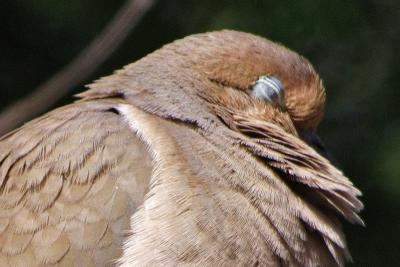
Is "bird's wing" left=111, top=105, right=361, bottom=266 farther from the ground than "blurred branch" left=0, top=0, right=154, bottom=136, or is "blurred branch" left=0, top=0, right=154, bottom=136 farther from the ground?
"blurred branch" left=0, top=0, right=154, bottom=136

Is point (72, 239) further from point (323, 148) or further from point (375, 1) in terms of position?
point (375, 1)

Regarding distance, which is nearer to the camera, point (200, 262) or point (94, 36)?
point (200, 262)

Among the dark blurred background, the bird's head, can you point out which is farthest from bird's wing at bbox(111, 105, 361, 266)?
the dark blurred background

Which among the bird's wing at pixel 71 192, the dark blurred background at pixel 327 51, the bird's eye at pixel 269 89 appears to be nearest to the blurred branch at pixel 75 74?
the bird's wing at pixel 71 192

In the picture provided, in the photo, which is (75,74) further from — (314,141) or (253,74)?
(314,141)

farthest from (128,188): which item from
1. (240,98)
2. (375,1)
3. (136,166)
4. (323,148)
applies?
(375,1)

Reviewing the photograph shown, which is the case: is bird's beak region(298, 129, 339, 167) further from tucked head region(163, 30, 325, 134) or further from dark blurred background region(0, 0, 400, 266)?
dark blurred background region(0, 0, 400, 266)

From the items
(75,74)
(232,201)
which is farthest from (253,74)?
(75,74)
